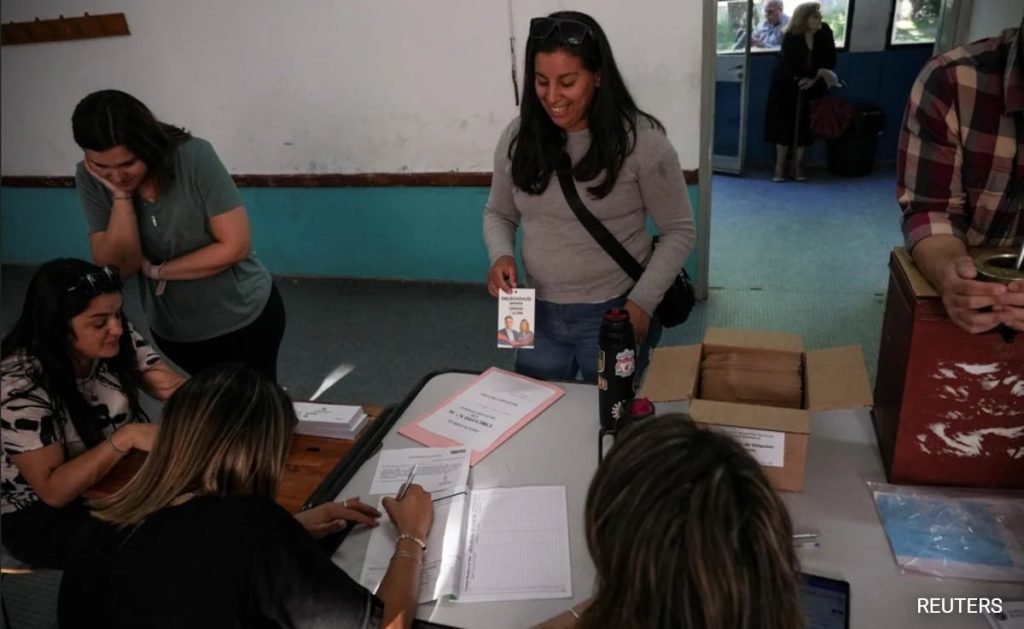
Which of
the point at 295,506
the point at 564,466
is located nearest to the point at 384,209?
the point at 295,506

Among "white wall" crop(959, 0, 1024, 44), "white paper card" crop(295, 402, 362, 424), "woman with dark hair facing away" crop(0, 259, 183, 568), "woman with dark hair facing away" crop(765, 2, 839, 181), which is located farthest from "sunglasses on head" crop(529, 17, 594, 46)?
"woman with dark hair facing away" crop(765, 2, 839, 181)

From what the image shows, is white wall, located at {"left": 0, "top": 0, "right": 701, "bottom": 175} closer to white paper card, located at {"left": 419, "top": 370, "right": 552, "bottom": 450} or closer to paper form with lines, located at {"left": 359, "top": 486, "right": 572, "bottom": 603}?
white paper card, located at {"left": 419, "top": 370, "right": 552, "bottom": 450}

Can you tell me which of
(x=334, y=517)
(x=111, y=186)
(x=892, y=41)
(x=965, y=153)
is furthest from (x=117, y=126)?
(x=892, y=41)

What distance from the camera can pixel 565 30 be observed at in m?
1.52

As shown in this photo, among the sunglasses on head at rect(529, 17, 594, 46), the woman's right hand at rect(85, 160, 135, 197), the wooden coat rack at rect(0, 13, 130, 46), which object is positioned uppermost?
the wooden coat rack at rect(0, 13, 130, 46)

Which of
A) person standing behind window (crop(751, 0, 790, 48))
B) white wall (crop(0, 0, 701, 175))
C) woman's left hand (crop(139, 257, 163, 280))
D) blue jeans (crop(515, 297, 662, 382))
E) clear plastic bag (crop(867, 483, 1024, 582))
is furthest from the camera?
person standing behind window (crop(751, 0, 790, 48))

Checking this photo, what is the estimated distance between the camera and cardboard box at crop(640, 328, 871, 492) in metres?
1.15

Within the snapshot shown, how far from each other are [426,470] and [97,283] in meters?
0.85

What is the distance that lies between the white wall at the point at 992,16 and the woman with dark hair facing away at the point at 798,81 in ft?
5.43

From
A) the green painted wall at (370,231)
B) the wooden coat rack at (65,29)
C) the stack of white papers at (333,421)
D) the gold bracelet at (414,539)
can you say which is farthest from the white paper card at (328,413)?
the wooden coat rack at (65,29)

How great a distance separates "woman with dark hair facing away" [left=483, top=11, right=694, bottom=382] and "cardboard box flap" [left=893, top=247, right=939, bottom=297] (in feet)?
1.64

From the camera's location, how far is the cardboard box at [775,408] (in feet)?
3.76

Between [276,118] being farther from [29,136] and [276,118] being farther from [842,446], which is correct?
[842,446]

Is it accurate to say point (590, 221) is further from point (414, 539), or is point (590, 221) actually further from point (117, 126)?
point (117, 126)
